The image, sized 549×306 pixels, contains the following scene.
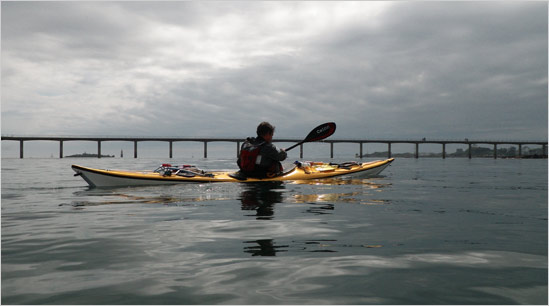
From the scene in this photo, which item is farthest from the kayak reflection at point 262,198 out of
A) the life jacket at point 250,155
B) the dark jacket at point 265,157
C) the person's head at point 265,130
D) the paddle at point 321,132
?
the paddle at point 321,132

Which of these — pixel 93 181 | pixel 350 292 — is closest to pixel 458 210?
pixel 350 292

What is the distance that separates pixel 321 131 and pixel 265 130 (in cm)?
365

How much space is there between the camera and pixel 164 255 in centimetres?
343

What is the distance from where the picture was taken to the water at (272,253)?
2541 mm

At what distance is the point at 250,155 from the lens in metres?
9.56

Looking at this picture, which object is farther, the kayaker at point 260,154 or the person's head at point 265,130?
the person's head at point 265,130

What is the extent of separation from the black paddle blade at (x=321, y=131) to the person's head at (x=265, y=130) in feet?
10.5

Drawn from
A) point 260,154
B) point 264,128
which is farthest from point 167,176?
point 264,128

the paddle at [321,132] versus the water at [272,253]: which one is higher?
the paddle at [321,132]

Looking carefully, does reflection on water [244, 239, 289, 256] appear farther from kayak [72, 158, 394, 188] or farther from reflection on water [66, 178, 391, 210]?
kayak [72, 158, 394, 188]

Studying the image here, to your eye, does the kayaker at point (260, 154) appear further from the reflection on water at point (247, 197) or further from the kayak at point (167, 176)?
the reflection on water at point (247, 197)

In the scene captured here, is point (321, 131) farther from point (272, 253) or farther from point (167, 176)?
point (272, 253)

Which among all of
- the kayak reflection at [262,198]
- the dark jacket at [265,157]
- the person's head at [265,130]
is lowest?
the kayak reflection at [262,198]

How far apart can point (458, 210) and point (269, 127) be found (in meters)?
4.93
